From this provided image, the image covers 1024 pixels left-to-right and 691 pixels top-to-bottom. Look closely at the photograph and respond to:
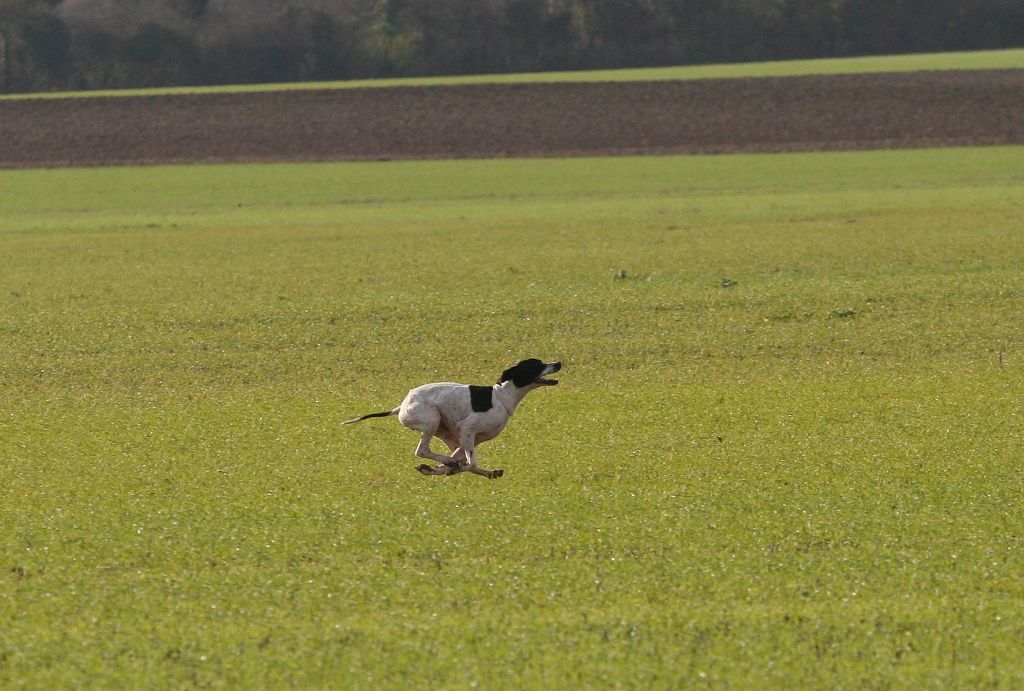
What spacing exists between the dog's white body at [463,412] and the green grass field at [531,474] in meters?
0.19

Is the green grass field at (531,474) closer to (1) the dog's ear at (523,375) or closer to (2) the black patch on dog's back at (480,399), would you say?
(2) the black patch on dog's back at (480,399)

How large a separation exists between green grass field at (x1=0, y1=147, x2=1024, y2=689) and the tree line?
6024 cm

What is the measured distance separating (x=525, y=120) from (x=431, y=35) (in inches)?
1229

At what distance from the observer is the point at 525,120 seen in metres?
54.2

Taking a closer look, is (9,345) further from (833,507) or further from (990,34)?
(990,34)

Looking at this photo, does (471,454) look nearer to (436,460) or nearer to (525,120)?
(436,460)

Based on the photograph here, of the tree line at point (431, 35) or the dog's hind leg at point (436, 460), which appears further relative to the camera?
the tree line at point (431, 35)

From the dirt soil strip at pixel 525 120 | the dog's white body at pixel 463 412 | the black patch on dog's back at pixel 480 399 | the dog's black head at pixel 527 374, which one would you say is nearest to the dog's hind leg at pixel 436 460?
the dog's white body at pixel 463 412

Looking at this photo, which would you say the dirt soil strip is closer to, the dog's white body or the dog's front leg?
the dog's white body

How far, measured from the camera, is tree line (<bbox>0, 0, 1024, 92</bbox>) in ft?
268

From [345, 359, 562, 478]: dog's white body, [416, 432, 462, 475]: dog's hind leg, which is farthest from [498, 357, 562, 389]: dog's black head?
[416, 432, 462, 475]: dog's hind leg

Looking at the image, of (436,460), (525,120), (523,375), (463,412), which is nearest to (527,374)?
(523,375)

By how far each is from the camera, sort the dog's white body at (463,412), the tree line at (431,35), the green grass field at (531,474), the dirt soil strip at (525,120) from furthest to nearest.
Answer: the tree line at (431,35), the dirt soil strip at (525,120), the dog's white body at (463,412), the green grass field at (531,474)

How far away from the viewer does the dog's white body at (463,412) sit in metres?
8.62
